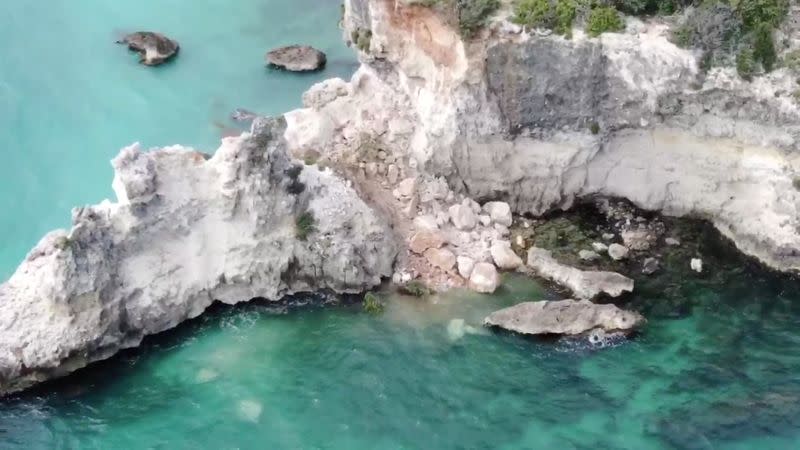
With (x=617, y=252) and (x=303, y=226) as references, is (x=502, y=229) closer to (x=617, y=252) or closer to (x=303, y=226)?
(x=617, y=252)

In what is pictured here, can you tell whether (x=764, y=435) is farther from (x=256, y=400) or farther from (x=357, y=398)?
(x=256, y=400)

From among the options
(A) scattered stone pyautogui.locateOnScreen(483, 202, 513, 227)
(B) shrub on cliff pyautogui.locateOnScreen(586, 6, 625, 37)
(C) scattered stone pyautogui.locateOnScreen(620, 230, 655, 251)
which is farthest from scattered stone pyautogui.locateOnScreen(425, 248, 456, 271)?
(B) shrub on cliff pyautogui.locateOnScreen(586, 6, 625, 37)

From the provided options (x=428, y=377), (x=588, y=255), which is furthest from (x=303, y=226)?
(x=588, y=255)

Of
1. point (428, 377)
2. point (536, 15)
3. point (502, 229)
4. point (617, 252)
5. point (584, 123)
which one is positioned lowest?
point (428, 377)

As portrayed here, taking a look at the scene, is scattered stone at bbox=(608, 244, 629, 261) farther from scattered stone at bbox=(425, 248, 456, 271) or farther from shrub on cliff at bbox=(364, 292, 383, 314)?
shrub on cliff at bbox=(364, 292, 383, 314)

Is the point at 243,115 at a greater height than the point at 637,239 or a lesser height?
greater

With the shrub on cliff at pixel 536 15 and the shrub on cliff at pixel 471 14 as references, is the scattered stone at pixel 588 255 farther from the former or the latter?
the shrub on cliff at pixel 471 14

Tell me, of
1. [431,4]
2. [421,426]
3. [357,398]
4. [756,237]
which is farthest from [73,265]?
[756,237]
